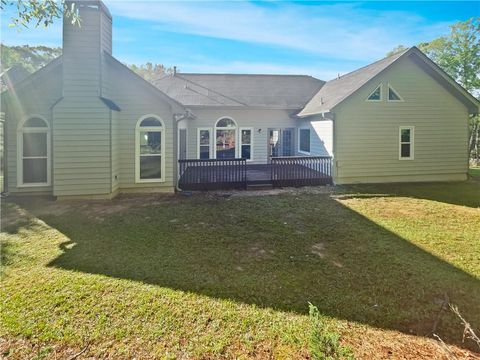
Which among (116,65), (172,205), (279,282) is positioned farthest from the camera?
(116,65)

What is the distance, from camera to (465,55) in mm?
26203

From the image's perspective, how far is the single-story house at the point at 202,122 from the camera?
908 cm

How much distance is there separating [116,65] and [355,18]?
902 cm

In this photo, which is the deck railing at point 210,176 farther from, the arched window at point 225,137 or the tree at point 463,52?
the tree at point 463,52

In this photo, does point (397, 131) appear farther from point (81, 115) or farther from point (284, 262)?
point (81, 115)

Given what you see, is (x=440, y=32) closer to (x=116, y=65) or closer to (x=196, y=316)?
(x=116, y=65)

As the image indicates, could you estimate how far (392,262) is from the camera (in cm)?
504

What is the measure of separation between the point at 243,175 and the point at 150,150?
11.9 feet

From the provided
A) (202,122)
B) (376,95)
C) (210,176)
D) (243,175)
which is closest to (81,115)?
(210,176)

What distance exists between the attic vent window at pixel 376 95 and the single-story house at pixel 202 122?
0.18 ft

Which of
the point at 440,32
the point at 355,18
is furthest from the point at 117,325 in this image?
the point at 440,32

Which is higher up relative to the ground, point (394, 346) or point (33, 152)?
point (33, 152)

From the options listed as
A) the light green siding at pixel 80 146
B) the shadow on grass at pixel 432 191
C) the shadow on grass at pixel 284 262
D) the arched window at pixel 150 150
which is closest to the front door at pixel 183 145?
the arched window at pixel 150 150

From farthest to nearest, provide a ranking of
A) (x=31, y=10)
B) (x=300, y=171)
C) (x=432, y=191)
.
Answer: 1. (x=300, y=171)
2. (x=432, y=191)
3. (x=31, y=10)
